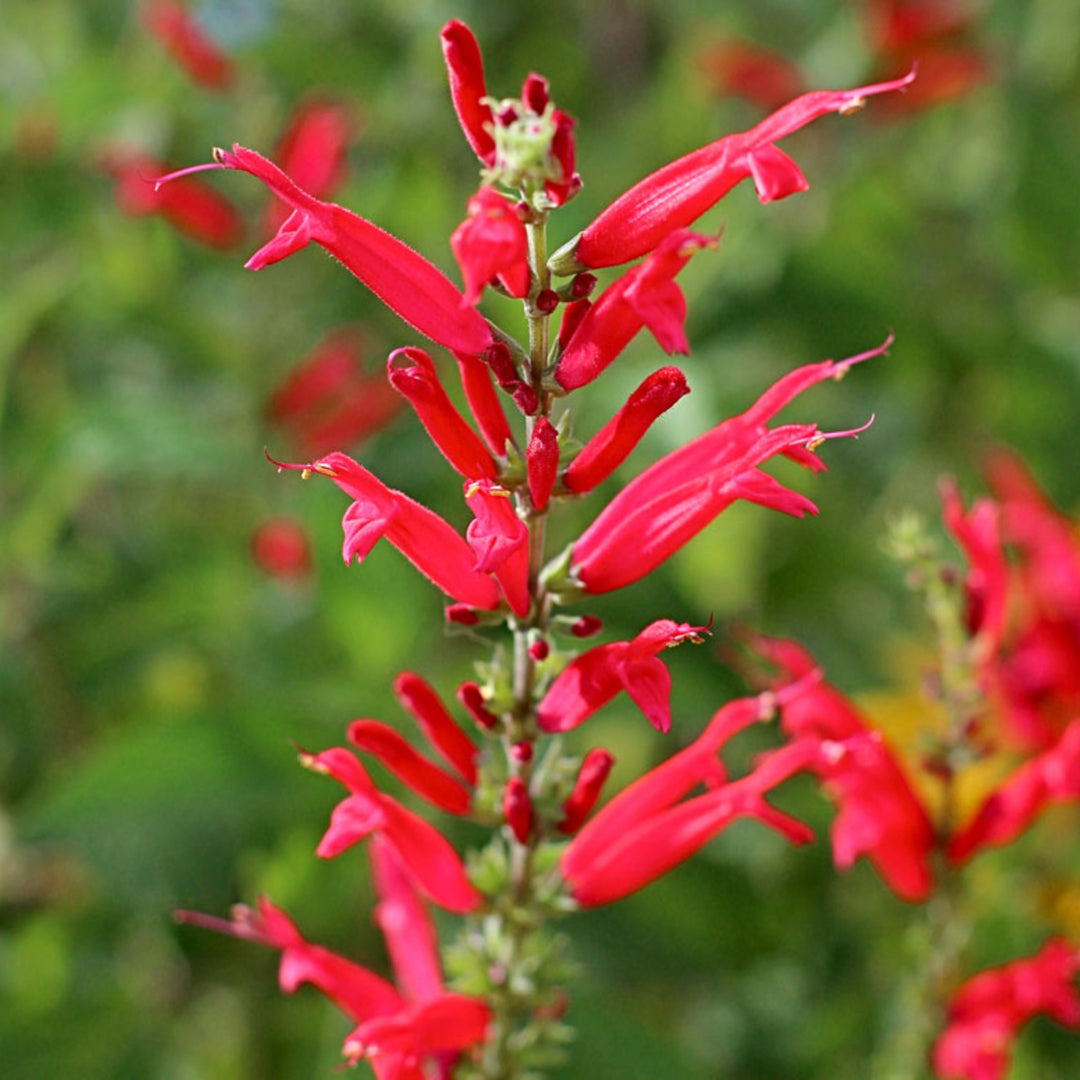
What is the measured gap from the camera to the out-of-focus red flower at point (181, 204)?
2061mm

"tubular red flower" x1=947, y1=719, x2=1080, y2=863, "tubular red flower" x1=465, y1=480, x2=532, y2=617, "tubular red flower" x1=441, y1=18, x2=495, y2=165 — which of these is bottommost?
"tubular red flower" x1=947, y1=719, x2=1080, y2=863

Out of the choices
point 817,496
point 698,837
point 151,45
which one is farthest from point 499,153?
point 151,45

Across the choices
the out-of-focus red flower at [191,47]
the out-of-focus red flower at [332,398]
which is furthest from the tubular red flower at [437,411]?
the out-of-focus red flower at [191,47]

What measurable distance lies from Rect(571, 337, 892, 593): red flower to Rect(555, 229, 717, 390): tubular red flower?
13 centimetres

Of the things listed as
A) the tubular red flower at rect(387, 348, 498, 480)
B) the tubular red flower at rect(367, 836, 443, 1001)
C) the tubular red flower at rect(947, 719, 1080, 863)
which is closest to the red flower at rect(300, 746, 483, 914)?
the tubular red flower at rect(367, 836, 443, 1001)

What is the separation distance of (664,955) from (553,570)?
0.89 m

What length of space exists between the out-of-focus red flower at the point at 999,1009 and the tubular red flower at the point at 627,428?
0.63 meters

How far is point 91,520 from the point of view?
2389 millimetres

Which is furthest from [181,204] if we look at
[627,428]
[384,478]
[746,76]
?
→ [627,428]

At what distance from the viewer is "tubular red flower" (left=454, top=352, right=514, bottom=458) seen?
35.1 inches

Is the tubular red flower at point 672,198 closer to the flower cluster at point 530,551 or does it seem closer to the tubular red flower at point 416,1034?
the flower cluster at point 530,551

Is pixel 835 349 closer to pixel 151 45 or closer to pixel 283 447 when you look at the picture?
pixel 283 447

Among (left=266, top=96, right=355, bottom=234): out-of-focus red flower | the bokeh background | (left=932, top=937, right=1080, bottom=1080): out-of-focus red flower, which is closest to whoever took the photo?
(left=932, top=937, right=1080, bottom=1080): out-of-focus red flower

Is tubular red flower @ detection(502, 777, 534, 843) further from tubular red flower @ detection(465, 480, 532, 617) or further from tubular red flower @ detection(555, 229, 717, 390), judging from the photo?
tubular red flower @ detection(555, 229, 717, 390)
